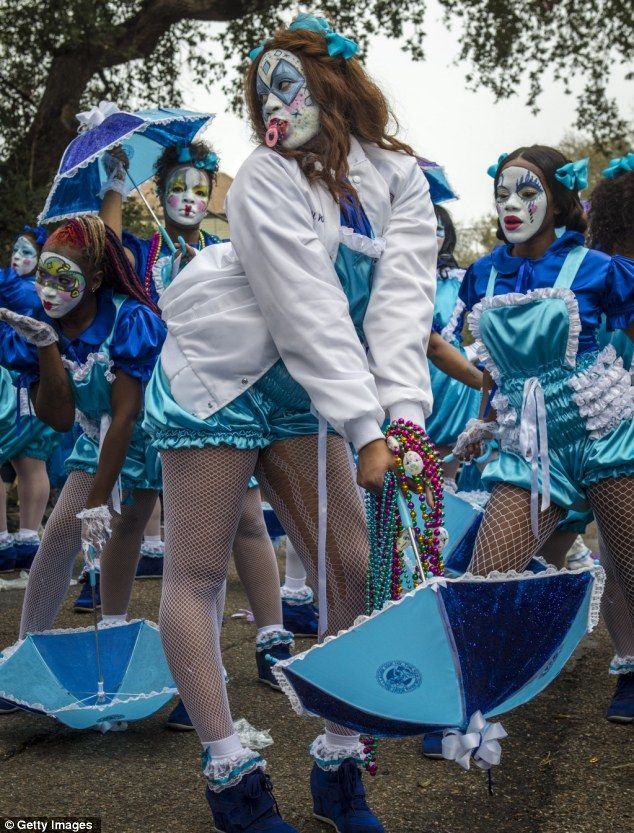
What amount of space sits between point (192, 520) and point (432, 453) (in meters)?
0.57

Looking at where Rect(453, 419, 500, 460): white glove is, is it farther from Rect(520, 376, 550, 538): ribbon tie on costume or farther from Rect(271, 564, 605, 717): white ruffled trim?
Rect(271, 564, 605, 717): white ruffled trim

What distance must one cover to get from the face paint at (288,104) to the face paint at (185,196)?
2.15 m

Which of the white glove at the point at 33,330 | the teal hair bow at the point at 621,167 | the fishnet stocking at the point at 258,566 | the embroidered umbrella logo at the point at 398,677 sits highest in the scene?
the teal hair bow at the point at 621,167

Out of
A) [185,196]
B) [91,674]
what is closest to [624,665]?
[91,674]

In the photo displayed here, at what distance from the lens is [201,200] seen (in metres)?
4.62

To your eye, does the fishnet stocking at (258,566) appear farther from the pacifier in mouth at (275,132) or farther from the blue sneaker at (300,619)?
the pacifier in mouth at (275,132)

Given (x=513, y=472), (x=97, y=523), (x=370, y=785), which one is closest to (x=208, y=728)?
(x=370, y=785)

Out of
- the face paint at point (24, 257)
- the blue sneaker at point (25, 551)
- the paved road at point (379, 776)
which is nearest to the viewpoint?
the paved road at point (379, 776)

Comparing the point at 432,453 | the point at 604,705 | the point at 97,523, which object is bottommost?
the point at 604,705

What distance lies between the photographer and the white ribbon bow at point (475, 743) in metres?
2.11

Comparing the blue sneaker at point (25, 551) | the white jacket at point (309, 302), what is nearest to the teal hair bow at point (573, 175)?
the white jacket at point (309, 302)

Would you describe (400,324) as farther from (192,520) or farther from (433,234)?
(192,520)

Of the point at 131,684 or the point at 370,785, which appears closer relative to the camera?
the point at 370,785

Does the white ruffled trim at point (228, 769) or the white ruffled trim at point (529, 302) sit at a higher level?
the white ruffled trim at point (529, 302)
